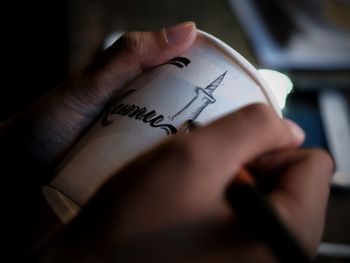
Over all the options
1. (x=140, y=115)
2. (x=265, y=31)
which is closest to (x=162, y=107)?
(x=140, y=115)

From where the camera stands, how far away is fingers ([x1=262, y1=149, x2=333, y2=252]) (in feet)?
1.31

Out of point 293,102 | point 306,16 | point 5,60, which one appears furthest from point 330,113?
point 5,60

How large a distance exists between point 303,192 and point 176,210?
10 cm

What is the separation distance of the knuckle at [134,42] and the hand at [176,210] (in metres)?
0.22

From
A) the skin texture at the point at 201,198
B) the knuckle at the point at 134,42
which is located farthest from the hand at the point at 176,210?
the knuckle at the point at 134,42

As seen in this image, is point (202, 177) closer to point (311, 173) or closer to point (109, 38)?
point (311, 173)

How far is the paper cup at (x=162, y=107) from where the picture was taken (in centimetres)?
49

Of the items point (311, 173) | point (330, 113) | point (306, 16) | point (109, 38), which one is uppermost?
point (311, 173)

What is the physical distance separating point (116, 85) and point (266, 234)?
0.30 m

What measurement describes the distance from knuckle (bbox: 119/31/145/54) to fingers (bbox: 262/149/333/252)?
0.71ft

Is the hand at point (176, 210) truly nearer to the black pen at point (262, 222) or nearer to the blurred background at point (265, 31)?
the black pen at point (262, 222)

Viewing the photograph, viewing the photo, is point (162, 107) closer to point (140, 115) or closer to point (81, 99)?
point (140, 115)

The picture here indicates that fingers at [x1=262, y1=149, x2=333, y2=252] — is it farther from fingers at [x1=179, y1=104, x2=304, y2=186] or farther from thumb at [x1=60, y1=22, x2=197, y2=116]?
thumb at [x1=60, y1=22, x2=197, y2=116]

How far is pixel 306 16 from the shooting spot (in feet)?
4.31
